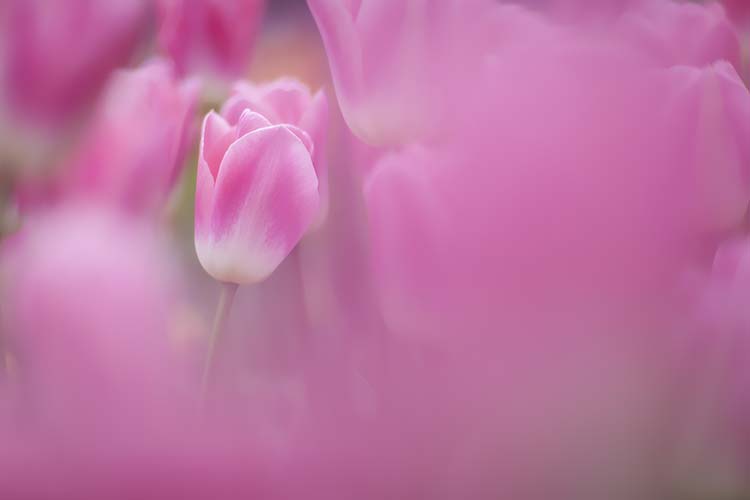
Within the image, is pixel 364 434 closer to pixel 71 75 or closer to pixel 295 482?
pixel 295 482

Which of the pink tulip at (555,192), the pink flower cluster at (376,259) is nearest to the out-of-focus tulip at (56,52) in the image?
the pink flower cluster at (376,259)

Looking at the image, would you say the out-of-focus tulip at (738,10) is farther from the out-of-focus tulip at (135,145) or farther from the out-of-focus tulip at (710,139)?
the out-of-focus tulip at (135,145)

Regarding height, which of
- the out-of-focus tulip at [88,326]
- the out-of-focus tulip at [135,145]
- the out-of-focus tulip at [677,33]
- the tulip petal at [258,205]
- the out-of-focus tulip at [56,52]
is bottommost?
the out-of-focus tulip at [88,326]

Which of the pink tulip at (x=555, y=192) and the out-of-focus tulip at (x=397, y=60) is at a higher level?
the out-of-focus tulip at (x=397, y=60)

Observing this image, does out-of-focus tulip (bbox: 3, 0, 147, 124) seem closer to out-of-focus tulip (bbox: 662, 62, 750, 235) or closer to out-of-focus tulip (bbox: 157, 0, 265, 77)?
out-of-focus tulip (bbox: 157, 0, 265, 77)

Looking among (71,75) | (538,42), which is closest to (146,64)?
(71,75)

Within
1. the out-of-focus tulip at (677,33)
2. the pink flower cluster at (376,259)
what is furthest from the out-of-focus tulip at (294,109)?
the out-of-focus tulip at (677,33)
